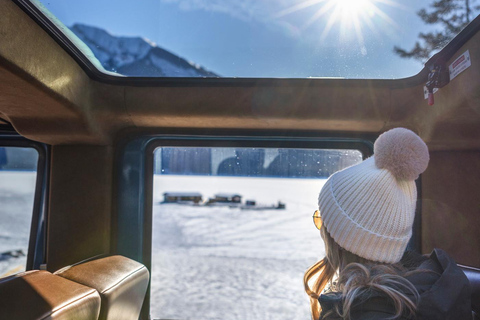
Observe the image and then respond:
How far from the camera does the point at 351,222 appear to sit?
89 centimetres

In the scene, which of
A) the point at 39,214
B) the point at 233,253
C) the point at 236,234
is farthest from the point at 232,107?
the point at 236,234

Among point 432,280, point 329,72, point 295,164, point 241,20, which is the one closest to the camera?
point 432,280

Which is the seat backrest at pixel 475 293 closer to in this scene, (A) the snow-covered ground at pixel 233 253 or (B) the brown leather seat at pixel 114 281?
(A) the snow-covered ground at pixel 233 253

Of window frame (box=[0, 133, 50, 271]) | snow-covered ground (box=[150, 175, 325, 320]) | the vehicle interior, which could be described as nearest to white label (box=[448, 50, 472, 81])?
the vehicle interior

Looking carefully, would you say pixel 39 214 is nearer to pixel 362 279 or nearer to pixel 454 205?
pixel 362 279

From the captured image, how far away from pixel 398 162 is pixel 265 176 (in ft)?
5.42

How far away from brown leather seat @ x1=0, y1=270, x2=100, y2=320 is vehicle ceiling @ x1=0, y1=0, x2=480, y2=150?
0.81 m

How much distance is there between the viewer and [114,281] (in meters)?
1.74

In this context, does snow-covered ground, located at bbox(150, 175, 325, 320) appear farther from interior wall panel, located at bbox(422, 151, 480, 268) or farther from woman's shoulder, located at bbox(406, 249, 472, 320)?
woman's shoulder, located at bbox(406, 249, 472, 320)

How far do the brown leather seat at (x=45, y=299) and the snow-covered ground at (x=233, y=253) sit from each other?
3.30ft

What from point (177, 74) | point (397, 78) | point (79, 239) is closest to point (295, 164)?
point (397, 78)

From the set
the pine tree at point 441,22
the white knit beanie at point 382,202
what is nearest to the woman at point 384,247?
the white knit beanie at point 382,202

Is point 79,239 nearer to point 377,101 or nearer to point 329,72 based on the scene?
point 329,72

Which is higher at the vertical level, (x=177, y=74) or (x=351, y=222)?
(x=177, y=74)
